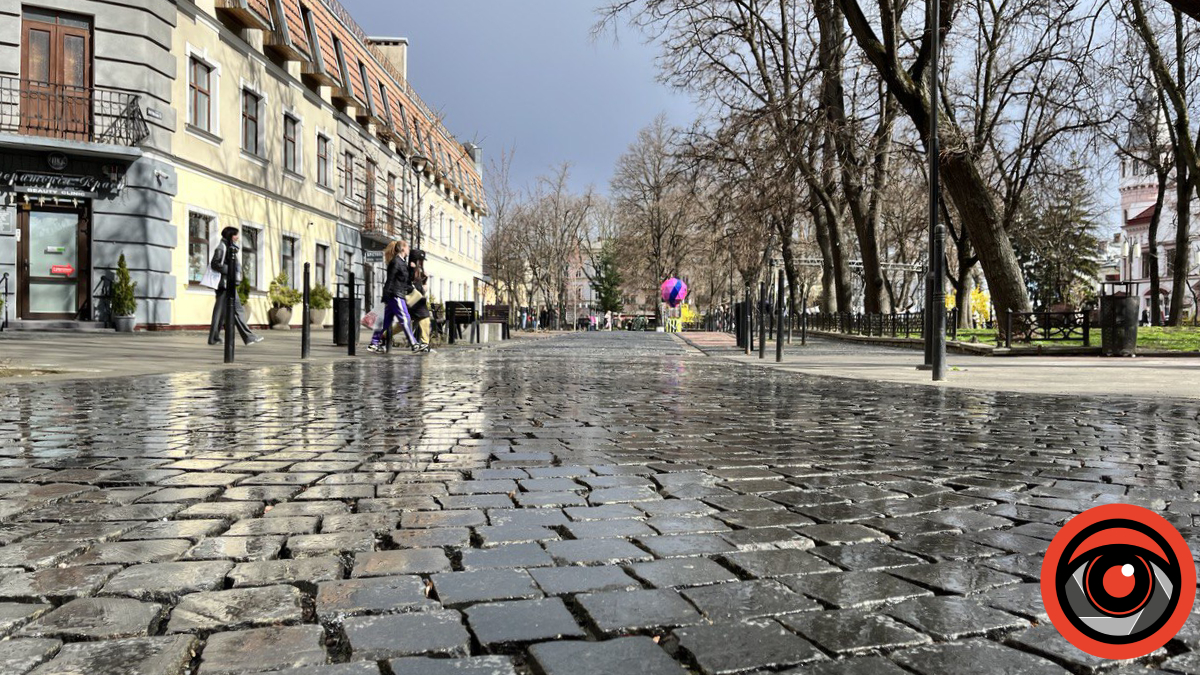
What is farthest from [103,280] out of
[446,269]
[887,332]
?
[446,269]

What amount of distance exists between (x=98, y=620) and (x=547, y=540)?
1.27 metres

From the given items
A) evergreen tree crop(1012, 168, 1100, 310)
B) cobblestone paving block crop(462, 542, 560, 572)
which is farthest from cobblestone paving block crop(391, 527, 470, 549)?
evergreen tree crop(1012, 168, 1100, 310)

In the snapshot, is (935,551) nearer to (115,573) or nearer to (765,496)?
(765,496)

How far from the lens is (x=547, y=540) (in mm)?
2838

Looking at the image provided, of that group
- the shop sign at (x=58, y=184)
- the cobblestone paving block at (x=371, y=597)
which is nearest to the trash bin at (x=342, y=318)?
the shop sign at (x=58, y=184)

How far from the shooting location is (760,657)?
1.88m

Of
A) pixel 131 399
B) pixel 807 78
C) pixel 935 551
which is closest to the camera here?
pixel 935 551

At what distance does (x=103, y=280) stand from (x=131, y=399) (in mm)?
13394

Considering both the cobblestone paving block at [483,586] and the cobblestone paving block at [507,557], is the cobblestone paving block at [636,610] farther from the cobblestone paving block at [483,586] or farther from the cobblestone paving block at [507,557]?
the cobblestone paving block at [507,557]

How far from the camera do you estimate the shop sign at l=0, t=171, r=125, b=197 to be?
18.0 m

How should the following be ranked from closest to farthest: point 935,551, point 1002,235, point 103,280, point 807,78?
point 935,551, point 1002,235, point 103,280, point 807,78

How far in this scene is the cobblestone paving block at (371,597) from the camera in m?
2.14

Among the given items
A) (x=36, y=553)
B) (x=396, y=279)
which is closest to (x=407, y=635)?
(x=36, y=553)

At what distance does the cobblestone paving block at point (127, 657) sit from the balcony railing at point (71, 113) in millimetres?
19036
